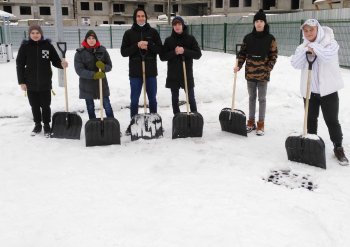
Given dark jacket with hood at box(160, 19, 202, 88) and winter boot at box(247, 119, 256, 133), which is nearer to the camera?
dark jacket with hood at box(160, 19, 202, 88)

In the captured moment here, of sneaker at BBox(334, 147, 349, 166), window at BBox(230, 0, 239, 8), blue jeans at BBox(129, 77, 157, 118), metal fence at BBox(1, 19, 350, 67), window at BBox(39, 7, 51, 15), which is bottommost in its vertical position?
sneaker at BBox(334, 147, 349, 166)

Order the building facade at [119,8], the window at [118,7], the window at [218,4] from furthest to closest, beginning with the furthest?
1. the window at [118,7]
2. the window at [218,4]
3. the building facade at [119,8]

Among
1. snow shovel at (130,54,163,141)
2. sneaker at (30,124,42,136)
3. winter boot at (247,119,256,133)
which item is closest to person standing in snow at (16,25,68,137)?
sneaker at (30,124,42,136)

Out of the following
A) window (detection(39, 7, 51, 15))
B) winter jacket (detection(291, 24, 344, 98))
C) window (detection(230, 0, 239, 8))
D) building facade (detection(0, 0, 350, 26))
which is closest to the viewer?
winter jacket (detection(291, 24, 344, 98))

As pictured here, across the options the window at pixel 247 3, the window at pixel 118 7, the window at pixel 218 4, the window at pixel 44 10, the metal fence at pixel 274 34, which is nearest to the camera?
the metal fence at pixel 274 34

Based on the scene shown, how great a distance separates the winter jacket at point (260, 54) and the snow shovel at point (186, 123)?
0.97 m

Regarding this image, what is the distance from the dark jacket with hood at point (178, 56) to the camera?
543 cm

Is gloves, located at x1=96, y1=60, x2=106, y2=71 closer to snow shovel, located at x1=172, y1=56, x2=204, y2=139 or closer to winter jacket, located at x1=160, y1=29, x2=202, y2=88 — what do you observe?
winter jacket, located at x1=160, y1=29, x2=202, y2=88

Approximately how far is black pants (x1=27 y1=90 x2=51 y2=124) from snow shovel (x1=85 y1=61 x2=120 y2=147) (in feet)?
Result: 3.27

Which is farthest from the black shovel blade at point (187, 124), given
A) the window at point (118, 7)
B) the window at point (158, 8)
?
the window at point (158, 8)

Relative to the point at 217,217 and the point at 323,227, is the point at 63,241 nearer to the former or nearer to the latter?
the point at 217,217

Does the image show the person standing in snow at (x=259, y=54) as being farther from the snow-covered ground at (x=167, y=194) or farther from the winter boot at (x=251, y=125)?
the snow-covered ground at (x=167, y=194)

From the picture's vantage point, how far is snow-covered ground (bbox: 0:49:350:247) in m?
2.96

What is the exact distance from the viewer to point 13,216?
326 cm
